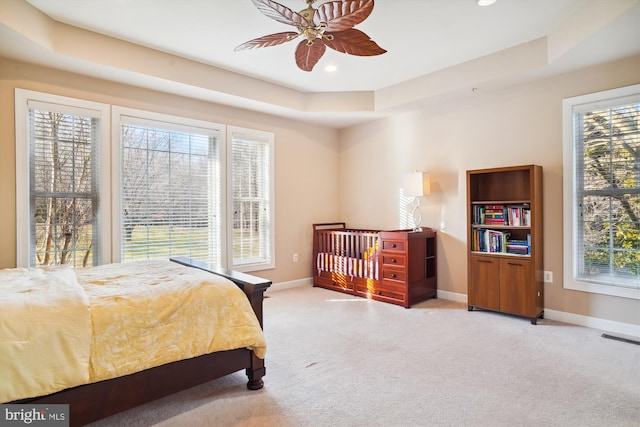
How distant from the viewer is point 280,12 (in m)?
2.18

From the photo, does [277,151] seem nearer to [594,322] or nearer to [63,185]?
[63,185]

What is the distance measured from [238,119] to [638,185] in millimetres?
4350

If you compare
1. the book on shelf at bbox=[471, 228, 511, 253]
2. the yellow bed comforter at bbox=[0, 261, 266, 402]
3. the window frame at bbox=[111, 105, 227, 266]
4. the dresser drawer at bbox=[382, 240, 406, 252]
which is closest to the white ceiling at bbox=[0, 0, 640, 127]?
the window frame at bbox=[111, 105, 227, 266]

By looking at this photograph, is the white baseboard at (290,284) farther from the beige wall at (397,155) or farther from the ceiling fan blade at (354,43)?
the ceiling fan blade at (354,43)

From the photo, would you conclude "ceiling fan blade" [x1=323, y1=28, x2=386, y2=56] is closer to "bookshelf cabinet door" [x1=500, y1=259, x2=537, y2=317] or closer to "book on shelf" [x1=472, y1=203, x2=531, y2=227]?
"book on shelf" [x1=472, y1=203, x2=531, y2=227]

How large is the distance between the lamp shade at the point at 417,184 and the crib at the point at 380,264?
1.64 ft

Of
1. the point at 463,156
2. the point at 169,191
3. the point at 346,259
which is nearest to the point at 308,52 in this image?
the point at 169,191

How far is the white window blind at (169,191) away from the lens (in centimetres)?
372

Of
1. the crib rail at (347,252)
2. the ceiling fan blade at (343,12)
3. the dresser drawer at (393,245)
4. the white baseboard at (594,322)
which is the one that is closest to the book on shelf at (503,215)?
the dresser drawer at (393,245)

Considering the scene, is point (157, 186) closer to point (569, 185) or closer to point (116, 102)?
point (116, 102)

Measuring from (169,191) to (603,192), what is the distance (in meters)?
4.50

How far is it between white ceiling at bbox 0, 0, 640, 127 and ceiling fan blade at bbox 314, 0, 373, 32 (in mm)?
550

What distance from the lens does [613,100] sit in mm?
3182

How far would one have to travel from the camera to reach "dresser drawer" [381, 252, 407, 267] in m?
4.06
